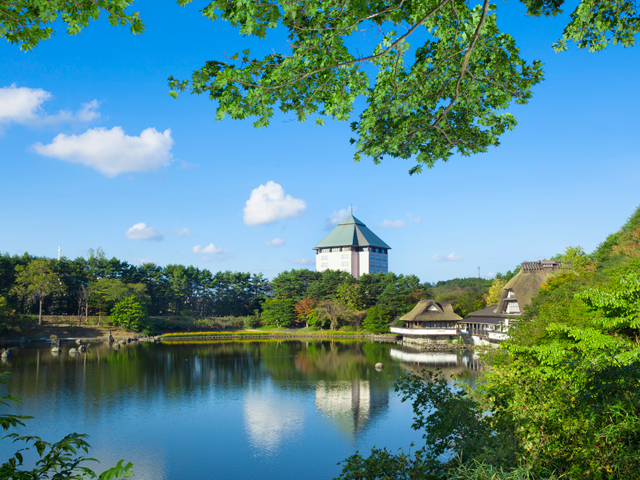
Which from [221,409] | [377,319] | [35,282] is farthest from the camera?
[377,319]

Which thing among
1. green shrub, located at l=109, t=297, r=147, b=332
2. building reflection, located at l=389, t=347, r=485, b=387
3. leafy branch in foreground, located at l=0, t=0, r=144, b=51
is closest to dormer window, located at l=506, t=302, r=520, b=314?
building reflection, located at l=389, t=347, r=485, b=387

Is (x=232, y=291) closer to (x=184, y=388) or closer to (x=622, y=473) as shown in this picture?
(x=184, y=388)

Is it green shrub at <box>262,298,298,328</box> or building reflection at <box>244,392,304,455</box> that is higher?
green shrub at <box>262,298,298,328</box>

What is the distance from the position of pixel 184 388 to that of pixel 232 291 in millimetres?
36012

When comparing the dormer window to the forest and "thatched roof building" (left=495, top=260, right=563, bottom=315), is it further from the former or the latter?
the forest

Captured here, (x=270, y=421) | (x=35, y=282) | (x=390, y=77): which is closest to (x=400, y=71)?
(x=390, y=77)

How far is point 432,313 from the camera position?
3703 centimetres

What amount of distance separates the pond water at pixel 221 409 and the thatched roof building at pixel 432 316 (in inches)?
330

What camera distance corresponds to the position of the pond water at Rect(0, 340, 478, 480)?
1064 cm

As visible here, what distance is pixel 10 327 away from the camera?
117 ft

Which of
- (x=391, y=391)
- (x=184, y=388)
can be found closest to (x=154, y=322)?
(x=184, y=388)

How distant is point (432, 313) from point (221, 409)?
25.6 metres

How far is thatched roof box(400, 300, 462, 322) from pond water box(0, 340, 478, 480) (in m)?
8.43

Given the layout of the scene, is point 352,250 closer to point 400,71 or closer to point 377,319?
point 377,319
